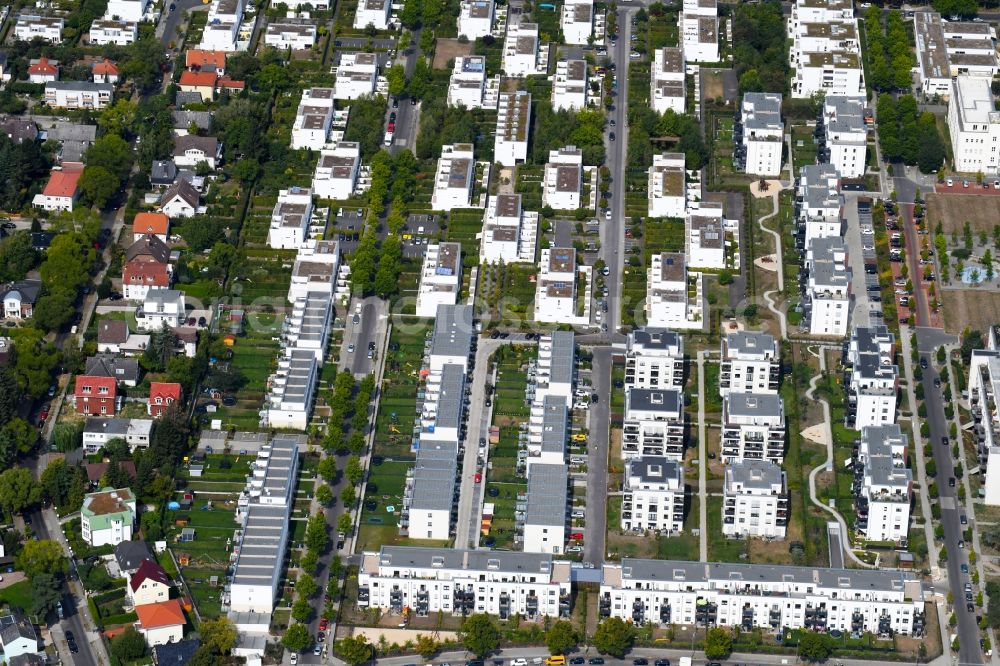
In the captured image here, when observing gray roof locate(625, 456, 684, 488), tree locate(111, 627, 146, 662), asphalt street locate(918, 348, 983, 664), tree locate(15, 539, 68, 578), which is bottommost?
tree locate(111, 627, 146, 662)

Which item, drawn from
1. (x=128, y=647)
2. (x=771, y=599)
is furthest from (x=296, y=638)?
(x=771, y=599)

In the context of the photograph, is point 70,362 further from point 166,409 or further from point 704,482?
point 704,482

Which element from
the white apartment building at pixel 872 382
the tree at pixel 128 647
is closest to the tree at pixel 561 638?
the tree at pixel 128 647

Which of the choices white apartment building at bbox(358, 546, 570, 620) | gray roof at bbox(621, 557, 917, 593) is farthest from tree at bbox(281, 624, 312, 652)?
gray roof at bbox(621, 557, 917, 593)

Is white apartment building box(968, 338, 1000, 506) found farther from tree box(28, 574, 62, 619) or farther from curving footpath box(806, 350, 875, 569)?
tree box(28, 574, 62, 619)

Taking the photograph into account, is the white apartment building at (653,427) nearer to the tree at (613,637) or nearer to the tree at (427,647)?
the tree at (613,637)
